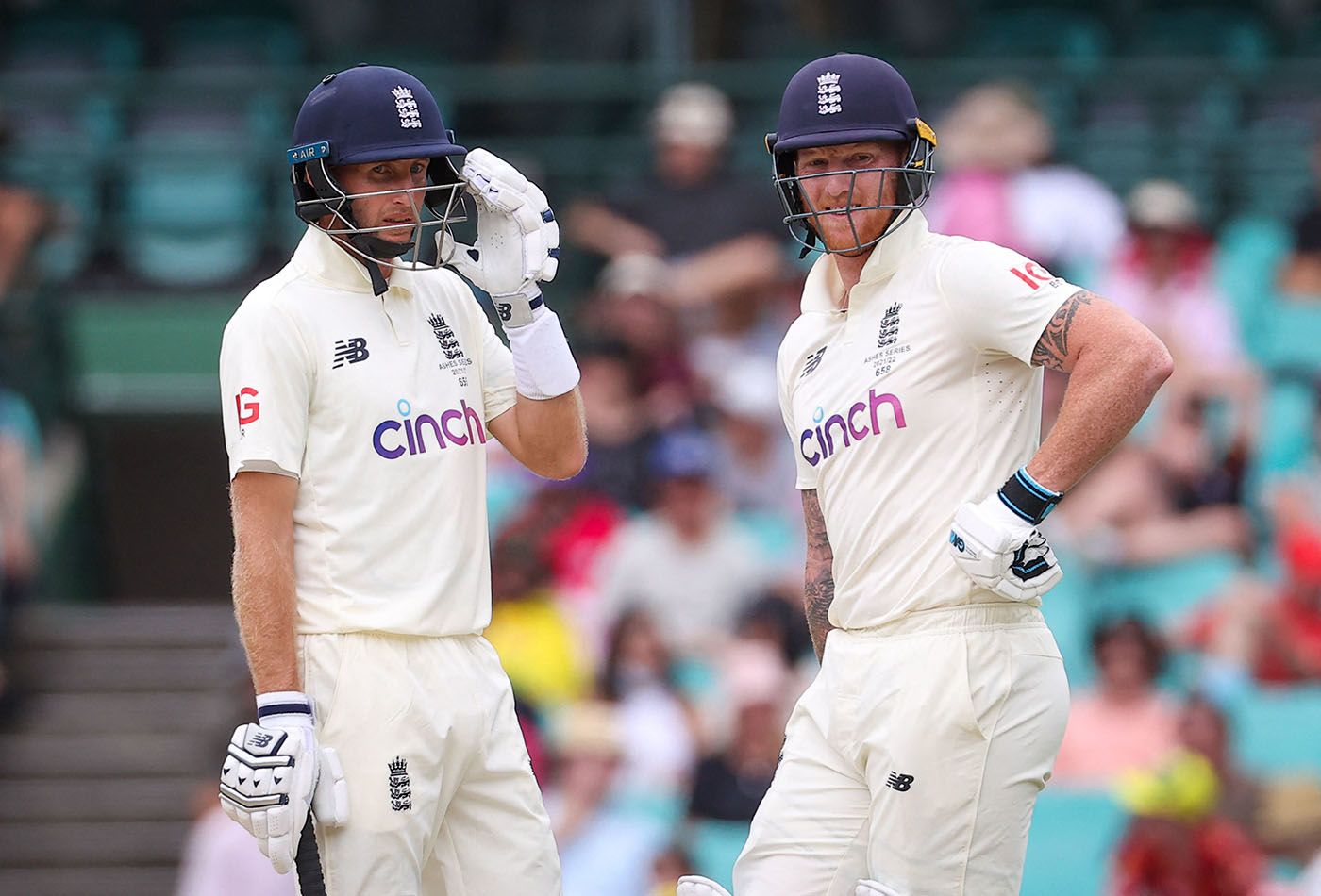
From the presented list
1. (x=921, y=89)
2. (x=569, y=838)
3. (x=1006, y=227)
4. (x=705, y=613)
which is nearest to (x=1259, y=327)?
(x=1006, y=227)

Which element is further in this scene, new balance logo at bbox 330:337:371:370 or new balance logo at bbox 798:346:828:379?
new balance logo at bbox 798:346:828:379

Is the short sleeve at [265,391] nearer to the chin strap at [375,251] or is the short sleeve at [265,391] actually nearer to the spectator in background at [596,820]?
the chin strap at [375,251]

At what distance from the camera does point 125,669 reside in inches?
408

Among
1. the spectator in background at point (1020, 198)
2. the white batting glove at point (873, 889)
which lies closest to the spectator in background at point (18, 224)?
the spectator in background at point (1020, 198)

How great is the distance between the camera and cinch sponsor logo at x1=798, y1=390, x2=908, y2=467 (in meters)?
4.80

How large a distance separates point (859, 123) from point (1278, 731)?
4.40 meters

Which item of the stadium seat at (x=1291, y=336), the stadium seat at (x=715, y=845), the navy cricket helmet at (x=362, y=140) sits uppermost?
the navy cricket helmet at (x=362, y=140)

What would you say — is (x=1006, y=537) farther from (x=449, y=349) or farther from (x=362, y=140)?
(x=362, y=140)

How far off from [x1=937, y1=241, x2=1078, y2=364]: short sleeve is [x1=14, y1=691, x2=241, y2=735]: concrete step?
610cm

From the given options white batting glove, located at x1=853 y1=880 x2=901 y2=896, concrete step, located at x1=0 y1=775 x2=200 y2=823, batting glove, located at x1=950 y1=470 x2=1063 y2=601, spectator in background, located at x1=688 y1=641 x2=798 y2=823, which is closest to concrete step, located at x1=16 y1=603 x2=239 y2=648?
concrete step, located at x1=0 y1=775 x2=200 y2=823

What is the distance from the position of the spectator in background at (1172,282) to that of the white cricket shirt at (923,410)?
205 inches

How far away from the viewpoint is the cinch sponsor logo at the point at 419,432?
4.75 meters

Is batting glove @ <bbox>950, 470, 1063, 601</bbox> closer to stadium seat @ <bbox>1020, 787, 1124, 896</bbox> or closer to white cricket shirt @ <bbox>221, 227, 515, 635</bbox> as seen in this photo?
A: white cricket shirt @ <bbox>221, 227, 515, 635</bbox>

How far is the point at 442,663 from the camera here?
4.76 m
